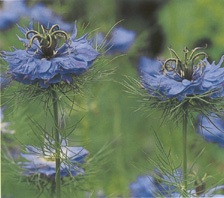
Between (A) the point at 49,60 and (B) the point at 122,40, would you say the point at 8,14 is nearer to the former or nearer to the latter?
(B) the point at 122,40

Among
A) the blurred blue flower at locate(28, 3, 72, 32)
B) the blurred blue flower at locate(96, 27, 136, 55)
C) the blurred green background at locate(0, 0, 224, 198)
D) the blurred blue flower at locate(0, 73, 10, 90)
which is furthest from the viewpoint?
the blurred blue flower at locate(96, 27, 136, 55)

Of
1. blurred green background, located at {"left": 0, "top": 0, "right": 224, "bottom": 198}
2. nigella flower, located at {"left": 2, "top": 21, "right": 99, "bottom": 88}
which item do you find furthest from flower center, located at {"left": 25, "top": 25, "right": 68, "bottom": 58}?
blurred green background, located at {"left": 0, "top": 0, "right": 224, "bottom": 198}

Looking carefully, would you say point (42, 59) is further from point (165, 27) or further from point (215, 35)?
point (165, 27)

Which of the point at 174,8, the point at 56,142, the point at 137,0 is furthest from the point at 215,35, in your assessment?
the point at 56,142

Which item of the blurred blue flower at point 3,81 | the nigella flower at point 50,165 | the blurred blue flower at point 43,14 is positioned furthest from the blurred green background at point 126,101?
the blurred blue flower at point 3,81

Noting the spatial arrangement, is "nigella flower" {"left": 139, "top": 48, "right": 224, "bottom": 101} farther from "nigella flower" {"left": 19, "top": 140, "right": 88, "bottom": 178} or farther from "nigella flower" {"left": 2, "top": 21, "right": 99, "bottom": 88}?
"nigella flower" {"left": 19, "top": 140, "right": 88, "bottom": 178}

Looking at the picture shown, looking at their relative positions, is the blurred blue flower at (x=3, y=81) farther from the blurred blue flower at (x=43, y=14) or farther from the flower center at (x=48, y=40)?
the blurred blue flower at (x=43, y=14)
